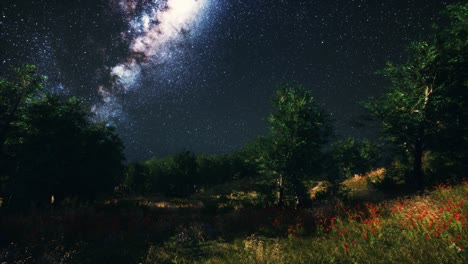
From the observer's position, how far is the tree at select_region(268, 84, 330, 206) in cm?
1402

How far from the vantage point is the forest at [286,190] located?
6152mm

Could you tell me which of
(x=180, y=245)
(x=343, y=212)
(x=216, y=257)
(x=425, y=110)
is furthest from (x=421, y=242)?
(x=425, y=110)

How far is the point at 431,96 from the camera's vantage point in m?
12.8

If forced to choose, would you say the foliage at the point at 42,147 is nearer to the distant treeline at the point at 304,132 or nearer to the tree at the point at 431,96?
the distant treeline at the point at 304,132

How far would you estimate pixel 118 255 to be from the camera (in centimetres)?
702

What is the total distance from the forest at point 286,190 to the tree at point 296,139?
7 cm

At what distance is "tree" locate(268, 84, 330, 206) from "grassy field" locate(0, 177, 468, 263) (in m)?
4.05

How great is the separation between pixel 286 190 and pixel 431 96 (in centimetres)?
1021

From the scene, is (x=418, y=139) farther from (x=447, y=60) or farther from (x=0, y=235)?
(x=0, y=235)

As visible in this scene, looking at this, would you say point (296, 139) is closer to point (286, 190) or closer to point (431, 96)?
point (286, 190)

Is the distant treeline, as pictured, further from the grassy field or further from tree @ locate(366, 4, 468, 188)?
the grassy field

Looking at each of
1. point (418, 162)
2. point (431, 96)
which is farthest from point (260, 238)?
point (431, 96)

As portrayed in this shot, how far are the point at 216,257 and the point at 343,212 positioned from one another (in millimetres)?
5876

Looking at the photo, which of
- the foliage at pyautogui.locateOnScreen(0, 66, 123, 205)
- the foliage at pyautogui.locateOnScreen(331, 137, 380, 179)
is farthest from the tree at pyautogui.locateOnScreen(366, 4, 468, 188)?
the foliage at pyautogui.locateOnScreen(331, 137, 380, 179)
